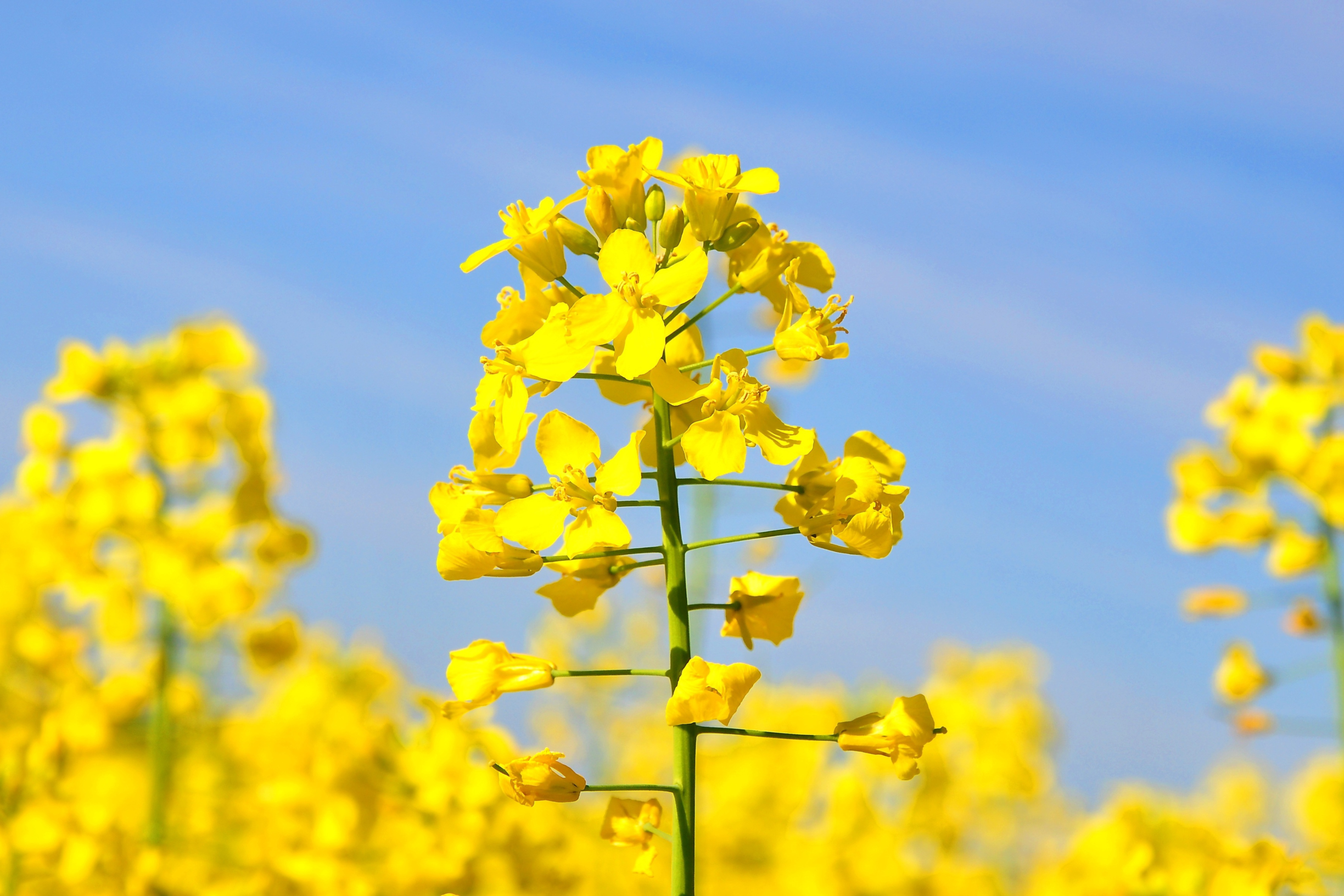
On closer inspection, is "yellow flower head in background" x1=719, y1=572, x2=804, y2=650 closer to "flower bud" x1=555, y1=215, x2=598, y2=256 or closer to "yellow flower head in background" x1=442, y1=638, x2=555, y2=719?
"yellow flower head in background" x1=442, y1=638, x2=555, y2=719

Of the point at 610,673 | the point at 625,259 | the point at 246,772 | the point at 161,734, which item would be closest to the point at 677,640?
the point at 610,673

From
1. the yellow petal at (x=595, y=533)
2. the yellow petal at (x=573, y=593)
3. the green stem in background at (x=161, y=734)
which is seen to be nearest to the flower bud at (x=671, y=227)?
the yellow petal at (x=595, y=533)

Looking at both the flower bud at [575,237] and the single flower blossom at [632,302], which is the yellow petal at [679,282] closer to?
the single flower blossom at [632,302]

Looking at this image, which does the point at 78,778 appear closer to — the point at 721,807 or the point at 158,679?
the point at 158,679

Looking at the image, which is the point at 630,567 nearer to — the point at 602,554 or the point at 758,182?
the point at 602,554

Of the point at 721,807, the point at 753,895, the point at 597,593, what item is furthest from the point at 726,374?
the point at 721,807
